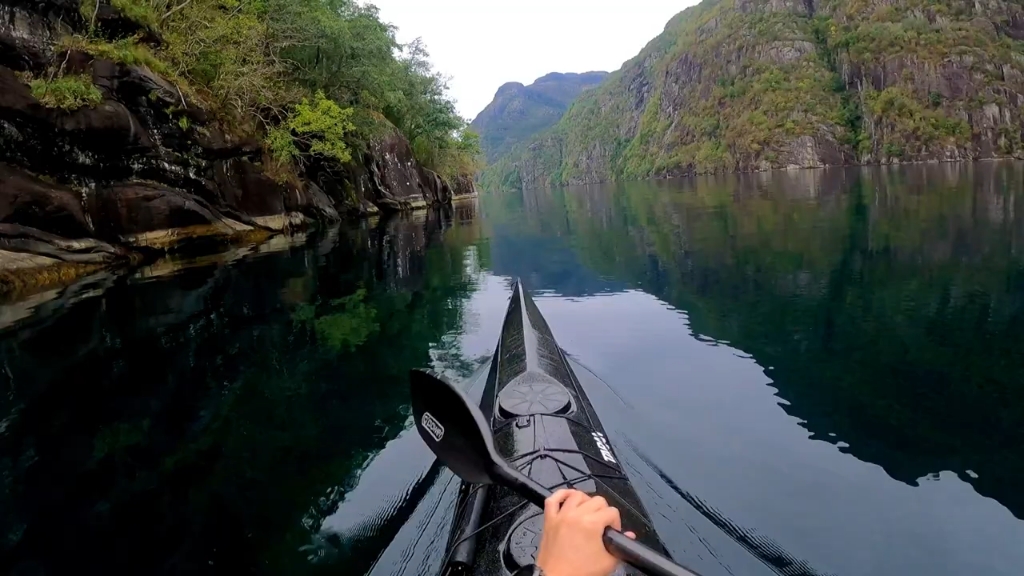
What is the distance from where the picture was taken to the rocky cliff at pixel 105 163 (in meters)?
14.9

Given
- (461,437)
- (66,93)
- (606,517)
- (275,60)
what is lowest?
(461,437)

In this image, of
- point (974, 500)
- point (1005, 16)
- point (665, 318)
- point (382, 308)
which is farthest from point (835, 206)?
point (1005, 16)

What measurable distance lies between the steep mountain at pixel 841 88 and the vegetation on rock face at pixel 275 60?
294 feet

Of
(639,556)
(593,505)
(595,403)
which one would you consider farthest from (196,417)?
(639,556)

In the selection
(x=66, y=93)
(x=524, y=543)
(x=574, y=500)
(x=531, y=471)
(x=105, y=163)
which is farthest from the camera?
(x=105, y=163)

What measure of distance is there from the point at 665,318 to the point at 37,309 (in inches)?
467

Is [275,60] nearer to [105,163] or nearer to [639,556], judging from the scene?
[105,163]

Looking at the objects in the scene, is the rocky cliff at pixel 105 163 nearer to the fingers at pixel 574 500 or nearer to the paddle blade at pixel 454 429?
the paddle blade at pixel 454 429

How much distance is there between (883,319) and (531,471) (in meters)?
6.98

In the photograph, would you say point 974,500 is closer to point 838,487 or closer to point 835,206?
point 838,487

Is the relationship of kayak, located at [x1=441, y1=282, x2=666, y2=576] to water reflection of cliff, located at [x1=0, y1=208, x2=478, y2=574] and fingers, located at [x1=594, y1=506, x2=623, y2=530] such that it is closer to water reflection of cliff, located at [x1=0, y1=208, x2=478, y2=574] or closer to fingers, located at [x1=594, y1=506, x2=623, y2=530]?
fingers, located at [x1=594, y1=506, x2=623, y2=530]

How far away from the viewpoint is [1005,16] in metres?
99.4

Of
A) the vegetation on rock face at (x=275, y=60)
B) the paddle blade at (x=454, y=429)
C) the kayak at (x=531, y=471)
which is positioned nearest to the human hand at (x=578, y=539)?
the paddle blade at (x=454, y=429)

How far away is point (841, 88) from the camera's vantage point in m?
114
